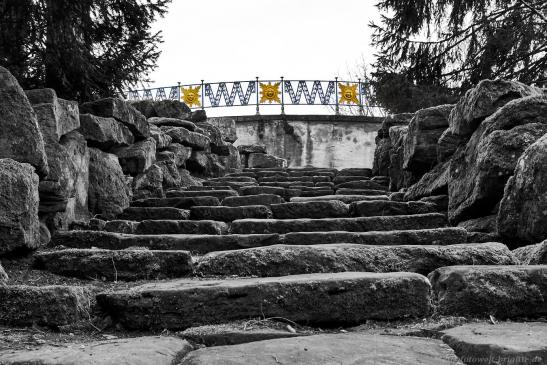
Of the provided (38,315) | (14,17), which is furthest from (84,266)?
(14,17)

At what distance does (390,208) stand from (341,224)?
84 centimetres

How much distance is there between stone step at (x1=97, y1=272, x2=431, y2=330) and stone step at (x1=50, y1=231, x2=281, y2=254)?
1316 millimetres

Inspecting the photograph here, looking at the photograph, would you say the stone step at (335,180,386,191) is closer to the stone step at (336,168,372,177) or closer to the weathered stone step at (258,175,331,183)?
the weathered stone step at (258,175,331,183)

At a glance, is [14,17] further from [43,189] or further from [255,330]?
[255,330]

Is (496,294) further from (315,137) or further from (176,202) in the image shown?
(315,137)

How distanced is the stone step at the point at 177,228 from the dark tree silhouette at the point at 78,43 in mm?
2473

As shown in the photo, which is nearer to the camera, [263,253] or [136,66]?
[263,253]

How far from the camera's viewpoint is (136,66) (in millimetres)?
7324

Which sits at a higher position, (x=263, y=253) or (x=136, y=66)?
(x=136, y=66)

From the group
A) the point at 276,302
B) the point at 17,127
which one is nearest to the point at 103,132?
the point at 17,127

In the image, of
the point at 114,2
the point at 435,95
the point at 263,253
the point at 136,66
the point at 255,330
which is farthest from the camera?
the point at 435,95

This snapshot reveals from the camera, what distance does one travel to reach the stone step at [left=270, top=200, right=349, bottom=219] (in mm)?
5043

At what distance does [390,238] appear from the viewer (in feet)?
12.1

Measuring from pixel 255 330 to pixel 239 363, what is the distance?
0.40 metres
